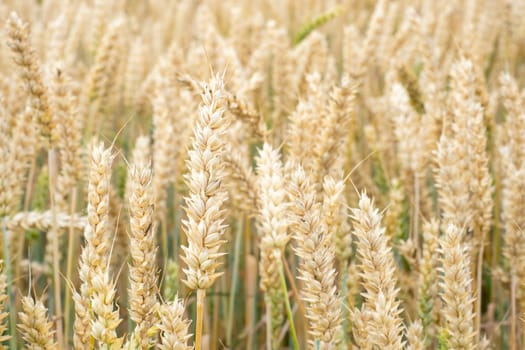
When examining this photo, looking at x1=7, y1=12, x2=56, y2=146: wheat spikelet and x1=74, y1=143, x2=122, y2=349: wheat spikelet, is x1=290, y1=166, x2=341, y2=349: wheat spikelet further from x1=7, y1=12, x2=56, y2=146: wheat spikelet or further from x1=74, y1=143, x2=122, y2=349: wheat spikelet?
x1=7, y1=12, x2=56, y2=146: wheat spikelet

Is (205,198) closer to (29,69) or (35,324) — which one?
(35,324)

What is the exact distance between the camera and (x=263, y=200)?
0.94 meters

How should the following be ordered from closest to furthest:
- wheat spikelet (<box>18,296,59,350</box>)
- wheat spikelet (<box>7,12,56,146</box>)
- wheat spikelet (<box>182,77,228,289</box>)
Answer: wheat spikelet (<box>182,77,228,289</box>) → wheat spikelet (<box>18,296,59,350</box>) → wheat spikelet (<box>7,12,56,146</box>)

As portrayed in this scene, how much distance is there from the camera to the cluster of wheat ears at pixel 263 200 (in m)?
0.87

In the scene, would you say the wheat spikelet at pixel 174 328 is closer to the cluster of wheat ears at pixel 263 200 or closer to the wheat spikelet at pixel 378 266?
the cluster of wheat ears at pixel 263 200

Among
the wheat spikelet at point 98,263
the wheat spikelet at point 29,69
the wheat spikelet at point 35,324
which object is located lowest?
the wheat spikelet at point 35,324

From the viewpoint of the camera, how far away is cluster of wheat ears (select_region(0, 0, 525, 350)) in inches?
34.2

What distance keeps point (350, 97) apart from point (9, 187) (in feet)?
2.55

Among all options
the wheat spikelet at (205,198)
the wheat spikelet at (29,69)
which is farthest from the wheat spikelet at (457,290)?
the wheat spikelet at (29,69)

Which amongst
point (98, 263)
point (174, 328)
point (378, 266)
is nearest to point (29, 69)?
point (98, 263)

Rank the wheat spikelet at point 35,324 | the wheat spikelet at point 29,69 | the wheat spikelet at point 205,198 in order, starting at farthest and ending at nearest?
1. the wheat spikelet at point 29,69
2. the wheat spikelet at point 35,324
3. the wheat spikelet at point 205,198

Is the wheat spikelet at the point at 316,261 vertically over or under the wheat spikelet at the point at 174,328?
over

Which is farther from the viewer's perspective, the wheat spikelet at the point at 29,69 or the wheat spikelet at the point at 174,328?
the wheat spikelet at the point at 29,69

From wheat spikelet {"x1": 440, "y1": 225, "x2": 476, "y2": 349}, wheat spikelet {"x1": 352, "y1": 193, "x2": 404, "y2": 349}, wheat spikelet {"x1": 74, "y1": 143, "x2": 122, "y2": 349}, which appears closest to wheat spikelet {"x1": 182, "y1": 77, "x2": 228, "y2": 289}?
wheat spikelet {"x1": 74, "y1": 143, "x2": 122, "y2": 349}
